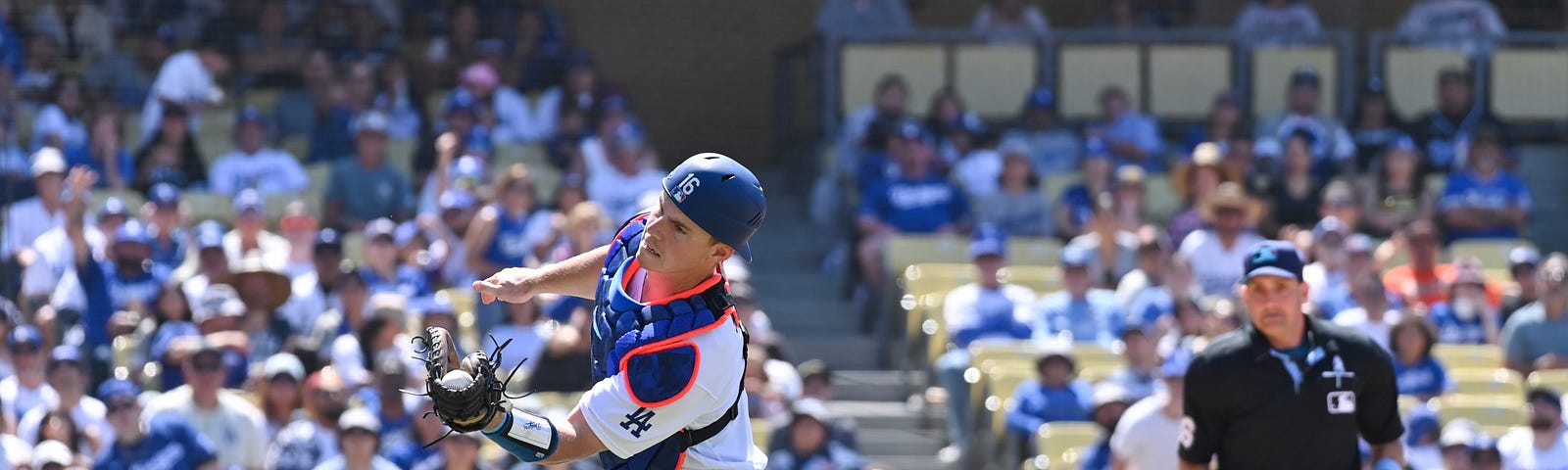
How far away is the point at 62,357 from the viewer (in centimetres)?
856

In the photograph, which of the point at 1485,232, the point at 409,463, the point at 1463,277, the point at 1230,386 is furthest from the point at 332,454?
the point at 1485,232

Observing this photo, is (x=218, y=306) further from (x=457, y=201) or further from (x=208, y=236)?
(x=457, y=201)

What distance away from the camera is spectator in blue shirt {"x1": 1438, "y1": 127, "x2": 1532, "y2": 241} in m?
12.1

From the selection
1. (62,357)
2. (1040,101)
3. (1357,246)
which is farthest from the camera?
(1040,101)

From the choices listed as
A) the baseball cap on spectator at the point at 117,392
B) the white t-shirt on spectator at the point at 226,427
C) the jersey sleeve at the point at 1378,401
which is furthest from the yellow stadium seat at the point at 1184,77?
the jersey sleeve at the point at 1378,401

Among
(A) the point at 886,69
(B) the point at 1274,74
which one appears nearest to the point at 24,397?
A: (A) the point at 886,69

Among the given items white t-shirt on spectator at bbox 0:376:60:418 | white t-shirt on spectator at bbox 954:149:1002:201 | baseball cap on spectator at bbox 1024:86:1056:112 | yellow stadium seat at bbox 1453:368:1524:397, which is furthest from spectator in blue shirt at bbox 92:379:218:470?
baseball cap on spectator at bbox 1024:86:1056:112

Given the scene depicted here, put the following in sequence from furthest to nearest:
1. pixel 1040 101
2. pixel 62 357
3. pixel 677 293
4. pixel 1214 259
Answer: pixel 1040 101, pixel 1214 259, pixel 62 357, pixel 677 293

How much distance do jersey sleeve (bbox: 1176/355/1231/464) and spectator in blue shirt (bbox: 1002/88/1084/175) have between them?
7027mm

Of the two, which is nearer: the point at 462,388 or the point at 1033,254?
the point at 462,388

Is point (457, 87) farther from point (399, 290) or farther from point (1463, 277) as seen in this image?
point (1463, 277)

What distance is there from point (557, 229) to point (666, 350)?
20.8 ft

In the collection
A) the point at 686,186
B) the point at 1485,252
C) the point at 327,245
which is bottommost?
the point at 1485,252

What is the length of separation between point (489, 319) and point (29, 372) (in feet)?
6.45
